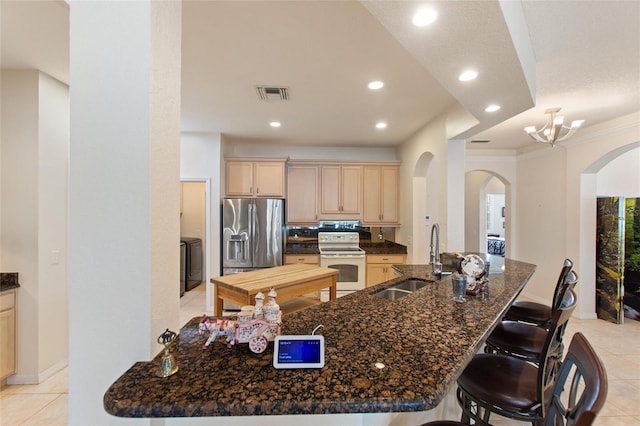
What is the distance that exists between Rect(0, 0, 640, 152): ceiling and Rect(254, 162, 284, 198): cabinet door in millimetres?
1213

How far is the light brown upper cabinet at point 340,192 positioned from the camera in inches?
192

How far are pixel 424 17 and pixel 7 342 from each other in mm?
3731

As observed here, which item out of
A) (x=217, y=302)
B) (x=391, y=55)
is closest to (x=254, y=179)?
(x=217, y=302)

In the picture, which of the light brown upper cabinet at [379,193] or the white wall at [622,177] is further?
the light brown upper cabinet at [379,193]

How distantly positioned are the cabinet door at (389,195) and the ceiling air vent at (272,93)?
2.49 m

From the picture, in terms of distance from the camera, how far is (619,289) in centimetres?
385

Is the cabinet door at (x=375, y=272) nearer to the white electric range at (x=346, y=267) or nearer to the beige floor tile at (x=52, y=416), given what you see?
the white electric range at (x=346, y=267)

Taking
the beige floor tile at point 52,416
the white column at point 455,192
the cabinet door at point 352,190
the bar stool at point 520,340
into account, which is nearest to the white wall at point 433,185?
the white column at point 455,192

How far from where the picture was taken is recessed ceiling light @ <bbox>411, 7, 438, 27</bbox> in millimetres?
1271

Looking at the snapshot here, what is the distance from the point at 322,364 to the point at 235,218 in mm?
3661

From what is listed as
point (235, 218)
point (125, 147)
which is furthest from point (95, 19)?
point (235, 218)

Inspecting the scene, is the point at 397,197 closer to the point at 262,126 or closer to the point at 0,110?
the point at 262,126

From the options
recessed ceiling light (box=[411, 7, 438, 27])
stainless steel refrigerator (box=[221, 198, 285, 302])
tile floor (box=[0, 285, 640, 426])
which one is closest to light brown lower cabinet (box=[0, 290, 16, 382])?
tile floor (box=[0, 285, 640, 426])

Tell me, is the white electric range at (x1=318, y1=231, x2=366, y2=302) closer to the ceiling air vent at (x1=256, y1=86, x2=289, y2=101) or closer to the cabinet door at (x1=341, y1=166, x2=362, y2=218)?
the cabinet door at (x1=341, y1=166, x2=362, y2=218)
